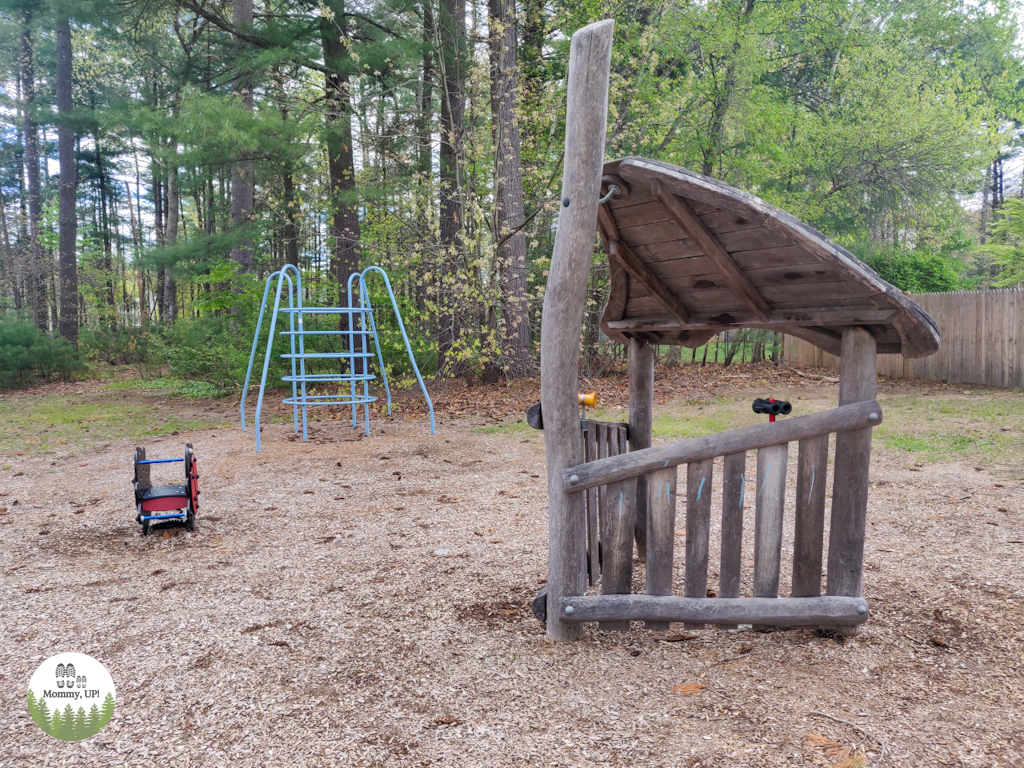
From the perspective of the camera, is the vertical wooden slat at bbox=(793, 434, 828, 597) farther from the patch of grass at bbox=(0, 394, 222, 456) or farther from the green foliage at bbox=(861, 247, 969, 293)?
the green foliage at bbox=(861, 247, 969, 293)

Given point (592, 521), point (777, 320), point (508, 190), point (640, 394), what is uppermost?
point (508, 190)

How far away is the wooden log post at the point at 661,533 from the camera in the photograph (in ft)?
9.05

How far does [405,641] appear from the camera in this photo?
9.67 feet

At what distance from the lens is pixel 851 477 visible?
272 centimetres

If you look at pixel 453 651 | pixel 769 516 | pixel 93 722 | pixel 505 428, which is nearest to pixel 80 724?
pixel 93 722

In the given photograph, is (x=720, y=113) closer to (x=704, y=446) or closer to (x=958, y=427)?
(x=958, y=427)

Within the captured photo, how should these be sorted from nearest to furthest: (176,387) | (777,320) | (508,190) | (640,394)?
1. (777,320)
2. (640,394)
3. (508,190)
4. (176,387)

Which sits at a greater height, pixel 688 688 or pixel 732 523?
pixel 732 523

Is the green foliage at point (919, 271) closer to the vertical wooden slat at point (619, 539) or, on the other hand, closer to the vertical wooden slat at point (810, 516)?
the vertical wooden slat at point (810, 516)

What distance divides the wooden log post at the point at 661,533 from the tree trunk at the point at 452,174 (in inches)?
280

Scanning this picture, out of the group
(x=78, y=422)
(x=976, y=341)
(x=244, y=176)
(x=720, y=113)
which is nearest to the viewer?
(x=78, y=422)

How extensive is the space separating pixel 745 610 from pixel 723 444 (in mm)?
683

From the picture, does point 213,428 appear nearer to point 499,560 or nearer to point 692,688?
point 499,560

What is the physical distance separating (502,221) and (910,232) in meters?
17.6
